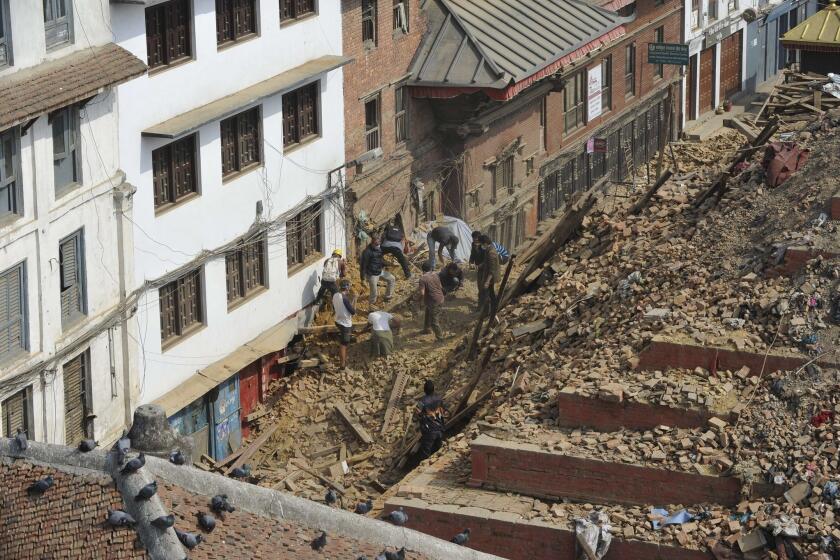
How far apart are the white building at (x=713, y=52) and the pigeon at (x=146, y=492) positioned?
4613 centimetres

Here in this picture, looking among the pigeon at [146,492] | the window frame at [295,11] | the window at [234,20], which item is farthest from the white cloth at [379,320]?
the pigeon at [146,492]

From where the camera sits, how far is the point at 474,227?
46.7 metres

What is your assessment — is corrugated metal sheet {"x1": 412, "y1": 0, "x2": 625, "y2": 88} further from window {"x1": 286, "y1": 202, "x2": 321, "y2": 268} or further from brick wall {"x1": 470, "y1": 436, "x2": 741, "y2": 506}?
brick wall {"x1": 470, "y1": 436, "x2": 741, "y2": 506}

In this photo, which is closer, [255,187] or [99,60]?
[99,60]

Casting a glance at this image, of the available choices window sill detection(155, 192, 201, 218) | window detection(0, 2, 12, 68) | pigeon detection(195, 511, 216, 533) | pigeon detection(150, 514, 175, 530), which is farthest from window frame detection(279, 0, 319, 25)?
pigeon detection(150, 514, 175, 530)

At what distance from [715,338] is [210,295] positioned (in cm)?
1085

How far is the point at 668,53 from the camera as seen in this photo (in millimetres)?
54562

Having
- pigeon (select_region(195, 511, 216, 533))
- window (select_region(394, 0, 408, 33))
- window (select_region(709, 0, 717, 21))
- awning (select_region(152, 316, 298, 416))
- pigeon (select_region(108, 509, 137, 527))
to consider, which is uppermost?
window (select_region(394, 0, 408, 33))

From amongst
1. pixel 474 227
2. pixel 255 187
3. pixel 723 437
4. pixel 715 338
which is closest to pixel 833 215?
pixel 715 338

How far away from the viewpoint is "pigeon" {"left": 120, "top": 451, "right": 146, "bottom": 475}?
66.8 feet

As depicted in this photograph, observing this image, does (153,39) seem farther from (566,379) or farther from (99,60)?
(566,379)

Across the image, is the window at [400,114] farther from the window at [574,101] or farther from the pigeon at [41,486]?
the pigeon at [41,486]

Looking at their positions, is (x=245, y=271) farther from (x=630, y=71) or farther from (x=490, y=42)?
(x=630, y=71)

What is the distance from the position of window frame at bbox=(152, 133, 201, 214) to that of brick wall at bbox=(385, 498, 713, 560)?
8902 millimetres
